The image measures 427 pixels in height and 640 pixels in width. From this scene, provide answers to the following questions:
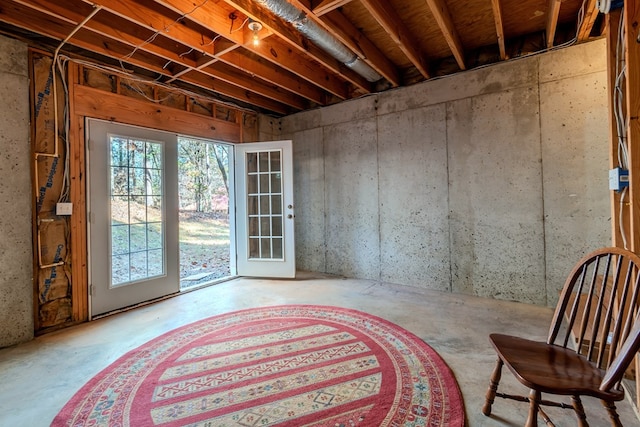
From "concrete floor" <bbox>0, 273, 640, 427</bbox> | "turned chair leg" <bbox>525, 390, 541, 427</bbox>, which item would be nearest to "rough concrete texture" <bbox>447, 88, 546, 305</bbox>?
"concrete floor" <bbox>0, 273, 640, 427</bbox>

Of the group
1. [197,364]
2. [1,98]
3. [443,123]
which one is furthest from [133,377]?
[443,123]

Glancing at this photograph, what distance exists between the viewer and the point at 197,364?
2.18 meters

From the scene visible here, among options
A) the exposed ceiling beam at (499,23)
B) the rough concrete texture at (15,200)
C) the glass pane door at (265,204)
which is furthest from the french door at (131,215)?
the exposed ceiling beam at (499,23)

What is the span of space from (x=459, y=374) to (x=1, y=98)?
170 inches

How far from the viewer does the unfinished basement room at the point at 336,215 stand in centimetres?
171

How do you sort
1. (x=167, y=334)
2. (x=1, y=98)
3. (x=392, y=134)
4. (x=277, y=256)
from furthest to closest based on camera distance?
(x=277, y=256) → (x=392, y=134) → (x=167, y=334) → (x=1, y=98)

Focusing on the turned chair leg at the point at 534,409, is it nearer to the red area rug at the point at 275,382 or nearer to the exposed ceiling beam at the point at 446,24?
the red area rug at the point at 275,382

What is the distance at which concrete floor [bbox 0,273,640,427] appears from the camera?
1.72 metres

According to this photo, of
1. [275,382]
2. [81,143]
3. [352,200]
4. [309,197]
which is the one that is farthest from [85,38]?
[352,200]

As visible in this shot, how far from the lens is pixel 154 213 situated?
3.60 metres

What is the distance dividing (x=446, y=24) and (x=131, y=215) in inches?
152

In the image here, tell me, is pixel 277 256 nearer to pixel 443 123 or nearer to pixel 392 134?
pixel 392 134

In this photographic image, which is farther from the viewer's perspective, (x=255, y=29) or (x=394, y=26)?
(x=394, y=26)

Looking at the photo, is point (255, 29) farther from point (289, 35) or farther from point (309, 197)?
point (309, 197)
